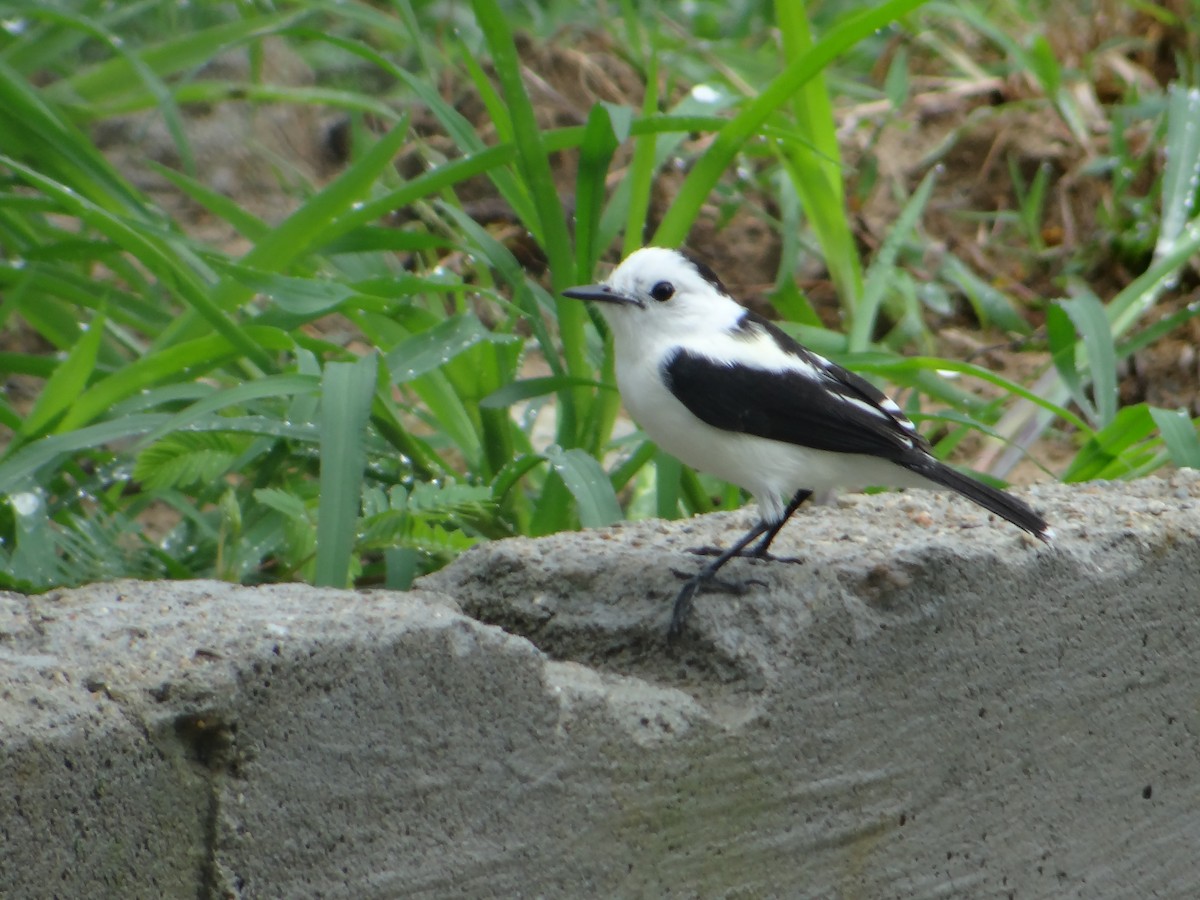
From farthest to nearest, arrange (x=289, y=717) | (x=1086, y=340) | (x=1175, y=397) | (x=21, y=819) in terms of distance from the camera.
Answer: (x=1175, y=397) < (x=1086, y=340) < (x=289, y=717) < (x=21, y=819)

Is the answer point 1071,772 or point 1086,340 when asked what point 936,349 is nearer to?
point 1086,340

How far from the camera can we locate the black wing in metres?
2.52

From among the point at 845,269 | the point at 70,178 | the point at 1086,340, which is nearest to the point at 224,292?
the point at 70,178

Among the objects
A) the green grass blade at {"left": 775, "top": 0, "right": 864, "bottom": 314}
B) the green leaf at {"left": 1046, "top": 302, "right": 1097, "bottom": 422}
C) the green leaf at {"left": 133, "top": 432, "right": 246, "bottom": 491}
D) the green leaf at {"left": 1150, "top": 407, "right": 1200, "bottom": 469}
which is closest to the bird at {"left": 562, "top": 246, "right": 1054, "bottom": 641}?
the green leaf at {"left": 1150, "top": 407, "right": 1200, "bottom": 469}

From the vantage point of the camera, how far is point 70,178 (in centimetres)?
346

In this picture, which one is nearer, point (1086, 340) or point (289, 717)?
point (289, 717)

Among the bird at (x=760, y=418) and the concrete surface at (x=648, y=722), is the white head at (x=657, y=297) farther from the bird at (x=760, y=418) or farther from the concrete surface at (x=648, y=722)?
the concrete surface at (x=648, y=722)

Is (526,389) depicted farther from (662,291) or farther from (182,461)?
(182,461)

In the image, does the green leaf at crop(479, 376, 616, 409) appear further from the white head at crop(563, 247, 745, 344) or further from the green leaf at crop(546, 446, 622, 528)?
the white head at crop(563, 247, 745, 344)

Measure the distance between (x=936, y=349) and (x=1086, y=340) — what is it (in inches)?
41.1

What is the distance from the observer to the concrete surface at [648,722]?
5.91 feet

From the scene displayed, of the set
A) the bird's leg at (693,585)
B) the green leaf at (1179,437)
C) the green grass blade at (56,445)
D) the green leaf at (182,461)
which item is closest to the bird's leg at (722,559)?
the bird's leg at (693,585)

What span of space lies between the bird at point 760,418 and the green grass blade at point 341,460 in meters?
0.43

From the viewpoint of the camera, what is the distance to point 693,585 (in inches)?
92.4
